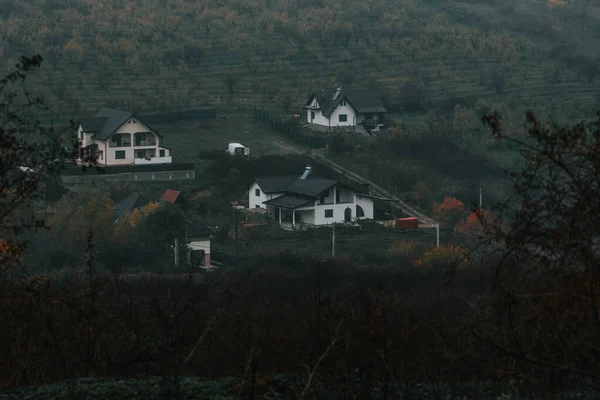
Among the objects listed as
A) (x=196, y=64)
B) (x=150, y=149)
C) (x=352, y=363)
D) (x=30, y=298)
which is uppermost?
(x=196, y=64)

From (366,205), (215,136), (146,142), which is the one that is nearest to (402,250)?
(366,205)

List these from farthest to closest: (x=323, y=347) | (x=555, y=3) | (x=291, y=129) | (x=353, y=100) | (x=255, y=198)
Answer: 1. (x=555, y=3)
2. (x=353, y=100)
3. (x=291, y=129)
4. (x=255, y=198)
5. (x=323, y=347)

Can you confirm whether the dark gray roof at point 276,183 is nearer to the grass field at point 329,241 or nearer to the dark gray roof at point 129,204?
the grass field at point 329,241

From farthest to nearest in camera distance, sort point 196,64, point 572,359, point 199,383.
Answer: point 196,64, point 199,383, point 572,359

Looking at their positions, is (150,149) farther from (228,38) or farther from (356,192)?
(228,38)

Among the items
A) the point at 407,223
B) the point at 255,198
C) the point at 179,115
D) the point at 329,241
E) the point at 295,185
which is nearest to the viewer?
the point at 329,241

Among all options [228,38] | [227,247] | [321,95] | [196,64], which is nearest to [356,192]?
[227,247]

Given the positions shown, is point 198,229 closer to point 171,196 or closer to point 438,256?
point 171,196

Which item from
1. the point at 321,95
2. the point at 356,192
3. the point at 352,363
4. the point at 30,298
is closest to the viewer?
the point at 30,298
